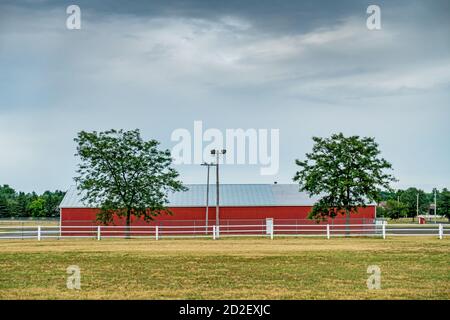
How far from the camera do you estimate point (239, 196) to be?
67.8 meters

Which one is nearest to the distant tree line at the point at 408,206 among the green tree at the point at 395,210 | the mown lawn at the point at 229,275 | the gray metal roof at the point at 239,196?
the green tree at the point at 395,210

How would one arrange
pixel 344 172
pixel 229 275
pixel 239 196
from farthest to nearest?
pixel 239 196
pixel 344 172
pixel 229 275

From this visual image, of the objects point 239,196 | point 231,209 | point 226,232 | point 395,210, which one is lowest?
point 226,232

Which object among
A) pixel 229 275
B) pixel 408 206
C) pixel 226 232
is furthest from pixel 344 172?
pixel 408 206

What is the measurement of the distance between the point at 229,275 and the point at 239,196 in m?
48.3

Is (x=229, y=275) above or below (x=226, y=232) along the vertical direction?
above

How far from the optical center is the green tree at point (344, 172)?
50.9m

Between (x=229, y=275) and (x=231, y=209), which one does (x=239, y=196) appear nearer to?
(x=231, y=209)

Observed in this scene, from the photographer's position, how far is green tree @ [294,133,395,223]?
50.9 meters

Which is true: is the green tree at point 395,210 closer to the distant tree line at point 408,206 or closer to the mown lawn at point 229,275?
the distant tree line at point 408,206

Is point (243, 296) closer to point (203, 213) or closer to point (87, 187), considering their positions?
point (87, 187)

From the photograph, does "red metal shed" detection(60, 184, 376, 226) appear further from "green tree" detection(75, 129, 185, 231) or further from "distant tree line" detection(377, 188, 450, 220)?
"distant tree line" detection(377, 188, 450, 220)

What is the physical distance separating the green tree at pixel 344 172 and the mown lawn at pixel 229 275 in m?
21.9

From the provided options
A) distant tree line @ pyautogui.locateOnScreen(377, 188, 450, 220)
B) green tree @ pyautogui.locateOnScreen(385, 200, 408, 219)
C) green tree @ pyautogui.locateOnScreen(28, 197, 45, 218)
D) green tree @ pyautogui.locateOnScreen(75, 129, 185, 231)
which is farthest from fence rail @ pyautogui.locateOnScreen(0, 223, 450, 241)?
green tree @ pyautogui.locateOnScreen(28, 197, 45, 218)
